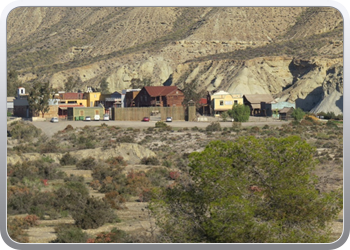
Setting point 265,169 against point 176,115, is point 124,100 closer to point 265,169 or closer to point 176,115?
point 176,115

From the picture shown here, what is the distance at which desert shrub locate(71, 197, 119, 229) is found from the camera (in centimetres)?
2105

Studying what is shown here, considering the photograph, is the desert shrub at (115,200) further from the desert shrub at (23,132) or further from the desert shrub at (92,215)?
the desert shrub at (23,132)

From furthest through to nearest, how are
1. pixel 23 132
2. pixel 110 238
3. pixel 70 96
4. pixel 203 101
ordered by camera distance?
pixel 70 96 < pixel 203 101 < pixel 23 132 < pixel 110 238

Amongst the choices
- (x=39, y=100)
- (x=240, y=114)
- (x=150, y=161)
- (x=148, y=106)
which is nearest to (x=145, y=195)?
(x=150, y=161)

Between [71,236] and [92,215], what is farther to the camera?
[92,215]

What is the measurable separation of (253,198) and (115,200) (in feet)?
36.1

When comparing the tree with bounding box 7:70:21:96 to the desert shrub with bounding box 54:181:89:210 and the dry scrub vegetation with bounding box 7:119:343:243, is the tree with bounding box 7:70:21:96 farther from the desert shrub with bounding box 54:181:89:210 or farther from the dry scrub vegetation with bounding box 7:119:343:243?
the desert shrub with bounding box 54:181:89:210

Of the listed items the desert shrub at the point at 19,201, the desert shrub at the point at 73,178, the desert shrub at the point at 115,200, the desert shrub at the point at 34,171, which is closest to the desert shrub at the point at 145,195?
the desert shrub at the point at 115,200

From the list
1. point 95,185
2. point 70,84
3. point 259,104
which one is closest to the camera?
point 95,185

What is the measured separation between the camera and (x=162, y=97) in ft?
281

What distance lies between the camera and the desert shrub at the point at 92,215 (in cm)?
2105

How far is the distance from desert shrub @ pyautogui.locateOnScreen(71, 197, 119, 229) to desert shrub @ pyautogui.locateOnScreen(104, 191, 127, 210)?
1956 mm

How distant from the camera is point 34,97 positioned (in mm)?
75312

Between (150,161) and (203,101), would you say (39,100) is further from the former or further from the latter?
(150,161)
